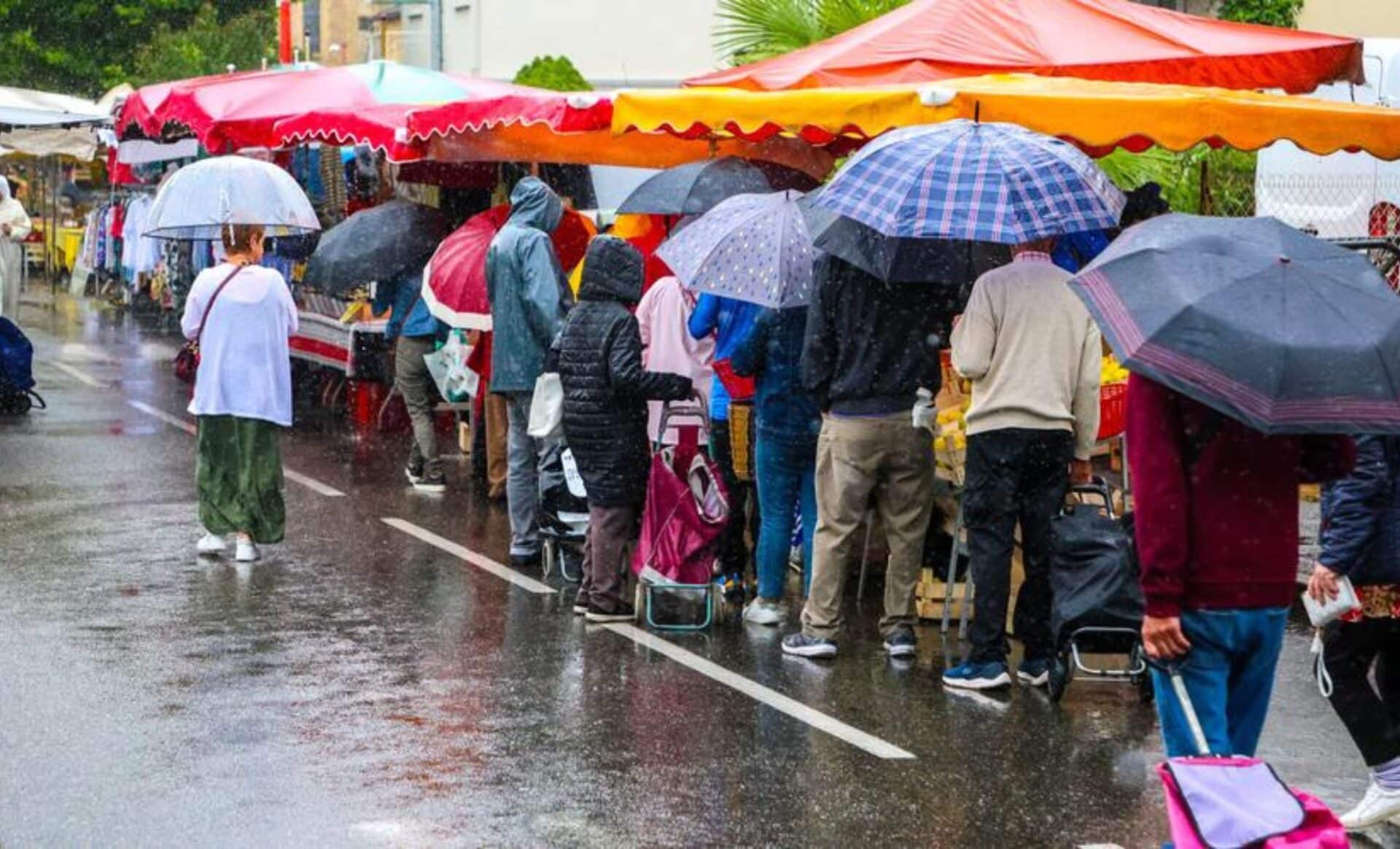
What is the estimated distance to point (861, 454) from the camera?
30.6ft

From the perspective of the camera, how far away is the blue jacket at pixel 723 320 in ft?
33.3

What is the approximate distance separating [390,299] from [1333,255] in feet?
32.7

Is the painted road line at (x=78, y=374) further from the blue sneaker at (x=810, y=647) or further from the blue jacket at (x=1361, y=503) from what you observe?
the blue jacket at (x=1361, y=503)

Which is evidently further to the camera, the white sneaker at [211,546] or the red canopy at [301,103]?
the red canopy at [301,103]

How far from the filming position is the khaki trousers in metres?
9.33

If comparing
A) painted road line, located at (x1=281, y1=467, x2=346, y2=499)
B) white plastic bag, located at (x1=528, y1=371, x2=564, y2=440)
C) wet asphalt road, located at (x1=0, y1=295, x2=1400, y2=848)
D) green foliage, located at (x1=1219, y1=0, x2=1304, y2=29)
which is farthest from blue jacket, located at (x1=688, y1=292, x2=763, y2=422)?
green foliage, located at (x1=1219, y1=0, x2=1304, y2=29)

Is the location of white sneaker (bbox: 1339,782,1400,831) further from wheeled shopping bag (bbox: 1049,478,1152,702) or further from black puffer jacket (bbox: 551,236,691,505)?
black puffer jacket (bbox: 551,236,691,505)

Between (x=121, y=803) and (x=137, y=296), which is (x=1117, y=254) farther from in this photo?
(x=137, y=296)

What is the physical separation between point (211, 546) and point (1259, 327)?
7.61 m

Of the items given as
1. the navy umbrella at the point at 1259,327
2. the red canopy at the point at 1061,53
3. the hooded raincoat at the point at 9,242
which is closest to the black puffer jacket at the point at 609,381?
the red canopy at the point at 1061,53

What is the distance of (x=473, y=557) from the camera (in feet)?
39.5

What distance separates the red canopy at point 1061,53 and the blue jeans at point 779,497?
3.08 metres

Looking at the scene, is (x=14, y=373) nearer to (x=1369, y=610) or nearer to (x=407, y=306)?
(x=407, y=306)

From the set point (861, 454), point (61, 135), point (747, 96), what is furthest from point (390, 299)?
point (61, 135)
